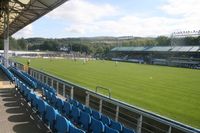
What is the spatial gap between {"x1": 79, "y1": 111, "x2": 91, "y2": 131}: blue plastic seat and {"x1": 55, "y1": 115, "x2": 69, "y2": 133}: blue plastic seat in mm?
605

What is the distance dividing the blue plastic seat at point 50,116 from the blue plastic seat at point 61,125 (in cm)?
23

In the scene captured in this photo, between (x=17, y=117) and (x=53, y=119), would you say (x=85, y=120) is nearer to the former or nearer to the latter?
(x=53, y=119)

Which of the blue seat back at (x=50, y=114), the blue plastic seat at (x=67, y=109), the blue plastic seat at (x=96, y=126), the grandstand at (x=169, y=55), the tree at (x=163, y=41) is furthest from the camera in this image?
the tree at (x=163, y=41)

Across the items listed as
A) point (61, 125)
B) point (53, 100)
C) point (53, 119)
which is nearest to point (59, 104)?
point (53, 100)

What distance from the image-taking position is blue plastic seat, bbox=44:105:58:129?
606 centimetres

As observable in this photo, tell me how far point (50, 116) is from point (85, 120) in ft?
2.57

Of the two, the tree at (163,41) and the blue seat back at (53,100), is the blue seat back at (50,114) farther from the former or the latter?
the tree at (163,41)

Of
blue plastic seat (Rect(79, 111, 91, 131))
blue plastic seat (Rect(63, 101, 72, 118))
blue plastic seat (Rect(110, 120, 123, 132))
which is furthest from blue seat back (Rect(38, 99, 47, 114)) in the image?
blue plastic seat (Rect(110, 120, 123, 132))

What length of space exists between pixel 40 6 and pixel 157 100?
27.7 ft

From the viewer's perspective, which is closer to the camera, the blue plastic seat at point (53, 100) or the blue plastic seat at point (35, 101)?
the blue plastic seat at point (35, 101)

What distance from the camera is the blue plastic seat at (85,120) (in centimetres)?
596

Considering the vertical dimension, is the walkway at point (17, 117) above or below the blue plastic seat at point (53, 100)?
below

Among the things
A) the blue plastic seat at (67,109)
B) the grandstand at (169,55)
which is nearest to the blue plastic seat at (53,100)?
the blue plastic seat at (67,109)

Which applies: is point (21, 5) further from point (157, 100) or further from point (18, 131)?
point (18, 131)
